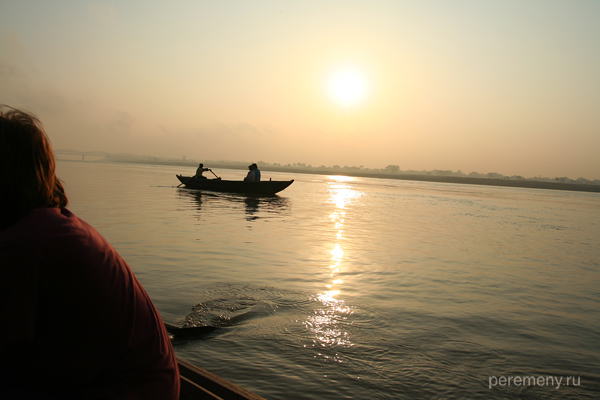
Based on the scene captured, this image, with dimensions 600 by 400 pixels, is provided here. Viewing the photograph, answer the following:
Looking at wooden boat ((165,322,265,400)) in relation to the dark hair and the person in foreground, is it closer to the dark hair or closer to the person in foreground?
the person in foreground

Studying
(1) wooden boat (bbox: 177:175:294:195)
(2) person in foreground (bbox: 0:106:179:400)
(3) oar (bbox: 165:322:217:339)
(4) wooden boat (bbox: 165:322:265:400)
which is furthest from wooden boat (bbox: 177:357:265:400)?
(1) wooden boat (bbox: 177:175:294:195)

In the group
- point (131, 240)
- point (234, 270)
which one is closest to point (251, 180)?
point (131, 240)

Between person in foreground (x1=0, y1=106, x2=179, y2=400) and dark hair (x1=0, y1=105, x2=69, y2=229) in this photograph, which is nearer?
person in foreground (x1=0, y1=106, x2=179, y2=400)

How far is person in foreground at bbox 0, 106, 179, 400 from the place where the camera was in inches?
65.9

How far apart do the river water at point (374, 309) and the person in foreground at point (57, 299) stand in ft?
11.0

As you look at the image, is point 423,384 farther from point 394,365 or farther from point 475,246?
point 475,246

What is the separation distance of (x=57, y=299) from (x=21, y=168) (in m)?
0.57

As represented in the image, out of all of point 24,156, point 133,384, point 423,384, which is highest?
point 24,156

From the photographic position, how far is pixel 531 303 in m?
9.27

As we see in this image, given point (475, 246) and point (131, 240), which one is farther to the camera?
point (475, 246)

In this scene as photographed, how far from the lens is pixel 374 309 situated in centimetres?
805

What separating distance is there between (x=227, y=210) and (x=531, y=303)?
17170mm

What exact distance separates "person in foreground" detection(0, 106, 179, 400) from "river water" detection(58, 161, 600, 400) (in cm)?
336

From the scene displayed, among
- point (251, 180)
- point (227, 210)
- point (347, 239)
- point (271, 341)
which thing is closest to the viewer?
point (271, 341)
